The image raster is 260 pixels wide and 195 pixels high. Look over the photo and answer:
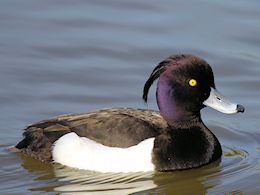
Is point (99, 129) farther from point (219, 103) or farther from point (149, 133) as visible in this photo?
point (219, 103)

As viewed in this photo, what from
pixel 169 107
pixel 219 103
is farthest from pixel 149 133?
pixel 219 103

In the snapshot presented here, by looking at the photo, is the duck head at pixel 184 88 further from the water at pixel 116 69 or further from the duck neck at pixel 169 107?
the water at pixel 116 69

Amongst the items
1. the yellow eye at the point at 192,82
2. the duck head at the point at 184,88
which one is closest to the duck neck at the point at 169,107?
the duck head at the point at 184,88

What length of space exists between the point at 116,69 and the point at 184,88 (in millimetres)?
2606

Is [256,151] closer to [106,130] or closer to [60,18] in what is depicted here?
[106,130]

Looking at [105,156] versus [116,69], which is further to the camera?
[116,69]

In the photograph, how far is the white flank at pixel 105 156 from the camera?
8.71 m

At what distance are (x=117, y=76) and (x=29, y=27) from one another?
1.92 meters

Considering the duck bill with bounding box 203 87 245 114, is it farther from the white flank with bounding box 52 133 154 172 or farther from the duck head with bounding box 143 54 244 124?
the white flank with bounding box 52 133 154 172

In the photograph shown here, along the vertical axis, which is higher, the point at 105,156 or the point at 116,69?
the point at 116,69

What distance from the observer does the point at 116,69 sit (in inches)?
455

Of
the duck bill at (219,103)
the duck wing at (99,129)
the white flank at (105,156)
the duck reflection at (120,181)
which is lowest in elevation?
the duck reflection at (120,181)

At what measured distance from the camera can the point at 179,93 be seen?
9102 millimetres

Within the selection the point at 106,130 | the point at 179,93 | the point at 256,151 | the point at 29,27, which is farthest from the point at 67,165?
the point at 29,27
